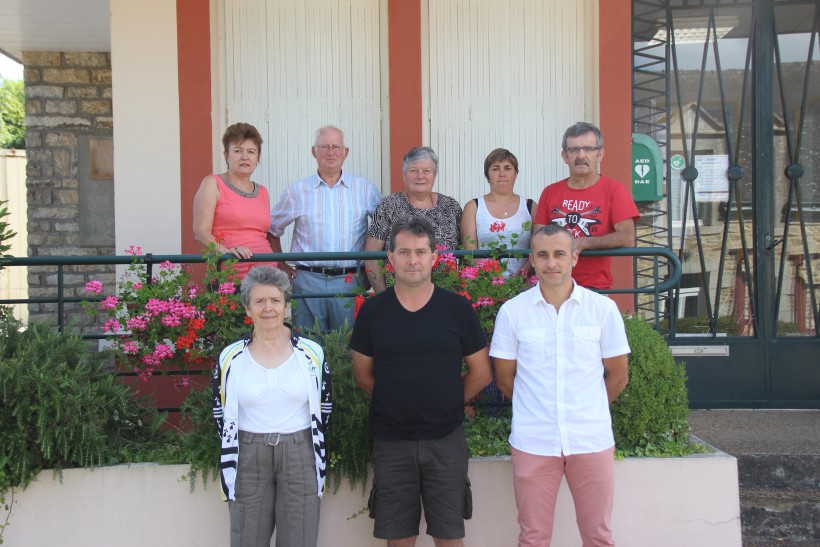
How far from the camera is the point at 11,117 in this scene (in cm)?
2347

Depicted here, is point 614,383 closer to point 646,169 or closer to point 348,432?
point 348,432

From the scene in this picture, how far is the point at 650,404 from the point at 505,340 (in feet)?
3.08

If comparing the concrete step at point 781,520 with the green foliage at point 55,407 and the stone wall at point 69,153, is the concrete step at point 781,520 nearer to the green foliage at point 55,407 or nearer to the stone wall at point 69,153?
the green foliage at point 55,407

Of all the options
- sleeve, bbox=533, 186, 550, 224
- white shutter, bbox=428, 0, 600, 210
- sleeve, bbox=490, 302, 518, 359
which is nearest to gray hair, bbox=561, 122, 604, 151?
sleeve, bbox=533, 186, 550, 224

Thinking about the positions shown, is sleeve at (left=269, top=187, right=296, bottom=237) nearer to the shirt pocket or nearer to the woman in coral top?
the woman in coral top

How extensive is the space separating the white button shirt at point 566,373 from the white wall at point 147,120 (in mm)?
3075

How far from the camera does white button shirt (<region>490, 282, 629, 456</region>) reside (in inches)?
122

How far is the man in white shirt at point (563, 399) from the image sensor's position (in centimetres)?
309

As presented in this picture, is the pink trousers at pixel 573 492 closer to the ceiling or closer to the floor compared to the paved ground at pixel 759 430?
closer to the ceiling

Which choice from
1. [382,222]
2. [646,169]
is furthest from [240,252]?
[646,169]

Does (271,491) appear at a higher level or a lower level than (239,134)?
lower

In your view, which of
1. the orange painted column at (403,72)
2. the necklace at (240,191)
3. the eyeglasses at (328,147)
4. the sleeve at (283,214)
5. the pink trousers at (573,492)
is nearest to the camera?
the pink trousers at (573,492)

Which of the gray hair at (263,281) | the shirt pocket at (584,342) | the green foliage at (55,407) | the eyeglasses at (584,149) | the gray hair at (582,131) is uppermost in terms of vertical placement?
the gray hair at (582,131)

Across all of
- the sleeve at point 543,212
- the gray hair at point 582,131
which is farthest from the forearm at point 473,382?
the gray hair at point 582,131
